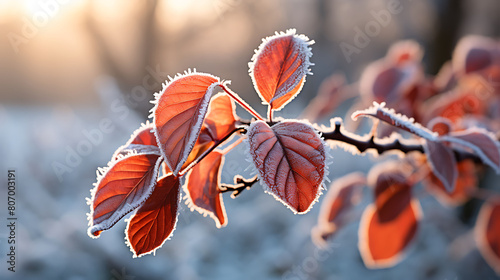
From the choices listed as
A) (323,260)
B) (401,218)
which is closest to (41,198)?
(323,260)

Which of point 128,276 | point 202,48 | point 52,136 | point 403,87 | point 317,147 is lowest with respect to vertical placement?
point 317,147

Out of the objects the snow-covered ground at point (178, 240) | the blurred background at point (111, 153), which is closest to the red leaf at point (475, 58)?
the blurred background at point (111, 153)

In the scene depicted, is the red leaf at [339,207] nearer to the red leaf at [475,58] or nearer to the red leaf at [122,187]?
the red leaf at [475,58]

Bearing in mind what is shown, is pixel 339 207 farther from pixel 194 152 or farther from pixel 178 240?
pixel 178 240

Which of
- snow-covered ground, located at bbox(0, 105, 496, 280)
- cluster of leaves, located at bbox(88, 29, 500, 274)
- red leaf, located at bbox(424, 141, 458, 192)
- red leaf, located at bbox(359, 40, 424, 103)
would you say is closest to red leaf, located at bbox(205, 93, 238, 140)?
cluster of leaves, located at bbox(88, 29, 500, 274)

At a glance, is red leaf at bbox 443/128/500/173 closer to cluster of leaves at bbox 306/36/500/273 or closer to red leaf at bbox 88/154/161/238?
cluster of leaves at bbox 306/36/500/273

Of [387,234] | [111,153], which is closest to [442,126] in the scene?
[387,234]

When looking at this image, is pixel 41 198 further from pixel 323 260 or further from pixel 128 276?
pixel 323 260
